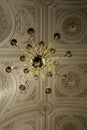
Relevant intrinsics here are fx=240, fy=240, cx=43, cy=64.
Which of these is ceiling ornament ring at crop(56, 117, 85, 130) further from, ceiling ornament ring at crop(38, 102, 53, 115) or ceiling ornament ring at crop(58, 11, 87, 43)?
ceiling ornament ring at crop(58, 11, 87, 43)

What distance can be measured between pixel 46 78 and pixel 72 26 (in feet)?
5.94

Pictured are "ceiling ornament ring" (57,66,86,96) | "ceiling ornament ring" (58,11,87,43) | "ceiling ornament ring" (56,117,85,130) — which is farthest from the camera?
"ceiling ornament ring" (56,117,85,130)

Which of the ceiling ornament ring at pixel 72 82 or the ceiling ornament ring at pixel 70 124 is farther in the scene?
the ceiling ornament ring at pixel 70 124

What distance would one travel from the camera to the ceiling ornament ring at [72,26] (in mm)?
6927

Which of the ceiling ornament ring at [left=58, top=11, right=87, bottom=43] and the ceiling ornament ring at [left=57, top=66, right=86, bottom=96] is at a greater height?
the ceiling ornament ring at [left=58, top=11, right=87, bottom=43]

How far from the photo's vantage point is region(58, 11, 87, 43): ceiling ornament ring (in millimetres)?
6927

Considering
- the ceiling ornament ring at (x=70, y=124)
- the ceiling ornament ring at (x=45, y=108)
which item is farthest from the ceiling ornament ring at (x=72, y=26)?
the ceiling ornament ring at (x=70, y=124)

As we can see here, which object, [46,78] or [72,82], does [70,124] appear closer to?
[72,82]

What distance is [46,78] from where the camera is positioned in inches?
298

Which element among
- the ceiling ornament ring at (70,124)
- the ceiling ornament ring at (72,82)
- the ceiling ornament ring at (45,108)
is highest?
the ceiling ornament ring at (72,82)

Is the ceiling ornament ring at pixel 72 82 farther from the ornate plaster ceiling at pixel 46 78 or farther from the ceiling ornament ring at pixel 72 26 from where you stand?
the ceiling ornament ring at pixel 72 26

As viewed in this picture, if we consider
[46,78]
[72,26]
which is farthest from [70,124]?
[72,26]

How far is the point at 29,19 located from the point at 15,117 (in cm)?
311

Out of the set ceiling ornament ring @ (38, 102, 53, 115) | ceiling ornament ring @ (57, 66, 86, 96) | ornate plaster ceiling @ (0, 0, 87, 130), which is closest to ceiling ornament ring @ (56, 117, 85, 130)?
ornate plaster ceiling @ (0, 0, 87, 130)
